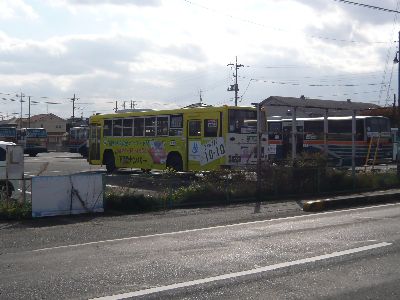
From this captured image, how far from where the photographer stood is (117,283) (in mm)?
7367

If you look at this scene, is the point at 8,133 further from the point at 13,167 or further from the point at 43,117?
the point at 43,117

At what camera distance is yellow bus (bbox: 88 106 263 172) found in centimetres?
2222

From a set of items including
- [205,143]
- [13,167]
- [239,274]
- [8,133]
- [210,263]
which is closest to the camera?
[239,274]

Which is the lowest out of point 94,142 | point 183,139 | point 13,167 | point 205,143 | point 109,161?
point 109,161

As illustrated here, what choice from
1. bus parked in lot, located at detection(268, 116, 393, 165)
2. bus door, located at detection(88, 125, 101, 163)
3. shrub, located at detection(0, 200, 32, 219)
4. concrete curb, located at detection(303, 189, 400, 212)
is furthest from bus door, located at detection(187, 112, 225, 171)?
shrub, located at detection(0, 200, 32, 219)

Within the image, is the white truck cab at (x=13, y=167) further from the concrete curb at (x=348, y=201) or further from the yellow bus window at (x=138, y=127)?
the yellow bus window at (x=138, y=127)

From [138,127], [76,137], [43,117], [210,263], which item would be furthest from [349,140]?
[43,117]

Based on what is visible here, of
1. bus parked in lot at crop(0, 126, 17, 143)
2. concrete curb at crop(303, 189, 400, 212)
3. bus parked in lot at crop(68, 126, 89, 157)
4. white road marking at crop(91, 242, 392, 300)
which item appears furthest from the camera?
bus parked in lot at crop(68, 126, 89, 157)

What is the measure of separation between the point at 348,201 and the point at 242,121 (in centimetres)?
670

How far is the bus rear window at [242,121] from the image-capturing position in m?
22.3

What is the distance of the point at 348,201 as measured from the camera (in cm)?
1712

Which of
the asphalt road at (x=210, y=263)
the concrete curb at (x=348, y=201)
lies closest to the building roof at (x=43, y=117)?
the concrete curb at (x=348, y=201)

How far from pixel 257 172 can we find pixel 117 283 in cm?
1089

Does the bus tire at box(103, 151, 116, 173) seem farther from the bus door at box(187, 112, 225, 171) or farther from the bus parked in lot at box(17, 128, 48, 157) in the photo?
the bus parked in lot at box(17, 128, 48, 157)
